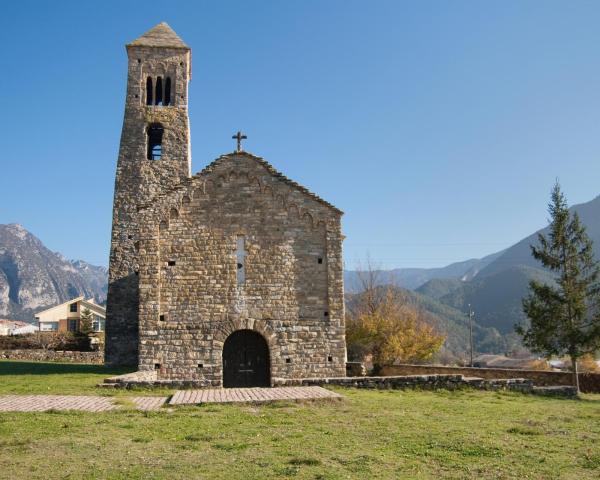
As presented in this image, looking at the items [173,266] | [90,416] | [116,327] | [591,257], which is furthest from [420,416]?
[116,327]

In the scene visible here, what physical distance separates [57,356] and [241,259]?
25061 mm

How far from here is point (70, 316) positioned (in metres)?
74.0

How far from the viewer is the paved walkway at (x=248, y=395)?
13188mm

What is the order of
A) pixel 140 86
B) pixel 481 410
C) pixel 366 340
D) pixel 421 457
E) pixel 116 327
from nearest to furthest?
pixel 421 457
pixel 481 410
pixel 116 327
pixel 140 86
pixel 366 340

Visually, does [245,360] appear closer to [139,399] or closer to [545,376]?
[139,399]

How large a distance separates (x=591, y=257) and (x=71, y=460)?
22702 mm

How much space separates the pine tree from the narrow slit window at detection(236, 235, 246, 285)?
12.1 metres

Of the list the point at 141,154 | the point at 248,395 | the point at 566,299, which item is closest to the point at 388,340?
the point at 566,299

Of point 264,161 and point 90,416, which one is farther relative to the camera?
point 264,161

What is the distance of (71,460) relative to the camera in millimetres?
7930

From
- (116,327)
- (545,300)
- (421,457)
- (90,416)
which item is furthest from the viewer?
(116,327)

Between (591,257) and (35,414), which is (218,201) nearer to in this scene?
(35,414)

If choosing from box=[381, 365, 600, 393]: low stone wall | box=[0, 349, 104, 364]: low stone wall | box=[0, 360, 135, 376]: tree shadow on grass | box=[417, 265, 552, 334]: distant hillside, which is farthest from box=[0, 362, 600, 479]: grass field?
box=[417, 265, 552, 334]: distant hillside

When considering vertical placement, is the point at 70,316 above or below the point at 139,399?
above
